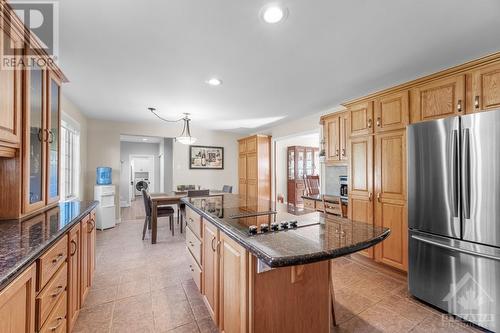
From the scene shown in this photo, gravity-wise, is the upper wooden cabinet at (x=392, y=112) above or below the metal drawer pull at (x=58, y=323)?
above

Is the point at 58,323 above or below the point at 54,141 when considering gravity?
below

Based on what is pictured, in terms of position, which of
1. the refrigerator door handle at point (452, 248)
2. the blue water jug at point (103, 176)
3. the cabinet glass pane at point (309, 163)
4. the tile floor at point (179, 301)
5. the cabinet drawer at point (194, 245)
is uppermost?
the cabinet glass pane at point (309, 163)

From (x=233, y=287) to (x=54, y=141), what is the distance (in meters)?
2.02

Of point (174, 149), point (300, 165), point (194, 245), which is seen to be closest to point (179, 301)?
point (194, 245)

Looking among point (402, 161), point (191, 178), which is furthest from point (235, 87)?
point (191, 178)

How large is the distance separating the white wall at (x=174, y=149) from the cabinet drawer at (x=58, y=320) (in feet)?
13.4

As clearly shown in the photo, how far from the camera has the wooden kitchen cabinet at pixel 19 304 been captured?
0.78 metres

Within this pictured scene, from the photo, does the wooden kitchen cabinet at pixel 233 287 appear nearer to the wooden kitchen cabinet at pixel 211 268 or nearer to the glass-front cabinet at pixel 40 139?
the wooden kitchen cabinet at pixel 211 268

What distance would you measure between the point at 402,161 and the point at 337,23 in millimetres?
1683

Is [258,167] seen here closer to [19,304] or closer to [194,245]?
[194,245]

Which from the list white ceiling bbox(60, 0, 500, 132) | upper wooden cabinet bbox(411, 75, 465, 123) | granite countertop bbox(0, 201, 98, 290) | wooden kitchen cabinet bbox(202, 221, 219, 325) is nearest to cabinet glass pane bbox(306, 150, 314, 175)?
white ceiling bbox(60, 0, 500, 132)

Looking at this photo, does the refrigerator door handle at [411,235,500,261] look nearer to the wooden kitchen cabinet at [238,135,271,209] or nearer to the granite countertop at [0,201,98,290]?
the granite countertop at [0,201,98,290]

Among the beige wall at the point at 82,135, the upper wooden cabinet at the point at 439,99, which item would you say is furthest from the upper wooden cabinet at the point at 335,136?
the beige wall at the point at 82,135

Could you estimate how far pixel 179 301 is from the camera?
210 cm
